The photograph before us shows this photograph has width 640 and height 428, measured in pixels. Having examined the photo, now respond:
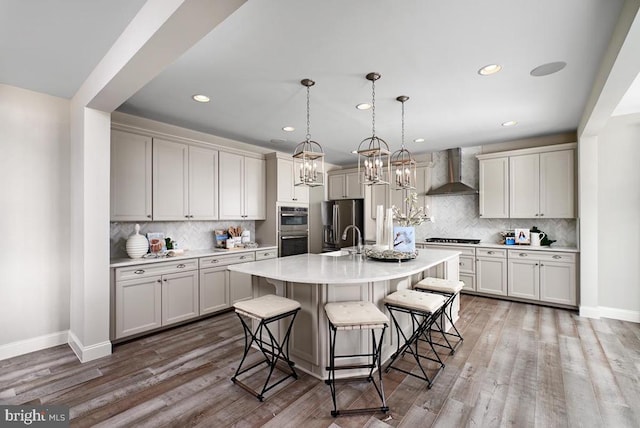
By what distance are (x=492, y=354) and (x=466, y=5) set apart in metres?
2.92

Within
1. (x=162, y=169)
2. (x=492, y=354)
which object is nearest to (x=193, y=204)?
(x=162, y=169)

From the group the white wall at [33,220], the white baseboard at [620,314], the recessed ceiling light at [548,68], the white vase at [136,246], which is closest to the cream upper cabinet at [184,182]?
the white vase at [136,246]

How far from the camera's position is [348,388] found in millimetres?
2301

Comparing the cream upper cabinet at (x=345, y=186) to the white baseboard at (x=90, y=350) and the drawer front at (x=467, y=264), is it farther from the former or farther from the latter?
the white baseboard at (x=90, y=350)

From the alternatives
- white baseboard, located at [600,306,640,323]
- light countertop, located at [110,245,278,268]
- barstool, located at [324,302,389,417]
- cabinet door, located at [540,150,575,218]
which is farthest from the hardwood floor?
cabinet door, located at [540,150,575,218]

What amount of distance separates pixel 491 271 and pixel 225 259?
4.09 metres

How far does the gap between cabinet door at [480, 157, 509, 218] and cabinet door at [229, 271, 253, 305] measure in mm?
4020

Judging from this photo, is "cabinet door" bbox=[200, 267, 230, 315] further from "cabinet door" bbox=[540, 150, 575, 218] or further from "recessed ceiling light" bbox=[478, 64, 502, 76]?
"cabinet door" bbox=[540, 150, 575, 218]

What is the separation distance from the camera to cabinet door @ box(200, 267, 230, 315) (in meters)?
3.90

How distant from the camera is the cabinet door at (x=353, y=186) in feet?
20.3

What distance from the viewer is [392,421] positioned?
6.37 feet

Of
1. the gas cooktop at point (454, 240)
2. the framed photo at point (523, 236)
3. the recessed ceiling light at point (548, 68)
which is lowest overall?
the gas cooktop at point (454, 240)

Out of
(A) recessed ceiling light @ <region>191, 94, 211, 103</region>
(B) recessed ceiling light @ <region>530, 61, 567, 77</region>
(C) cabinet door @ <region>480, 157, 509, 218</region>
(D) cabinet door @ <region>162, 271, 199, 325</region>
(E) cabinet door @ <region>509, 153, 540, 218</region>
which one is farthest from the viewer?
(C) cabinet door @ <region>480, 157, 509, 218</region>

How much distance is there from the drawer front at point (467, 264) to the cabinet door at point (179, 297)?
4.15m
